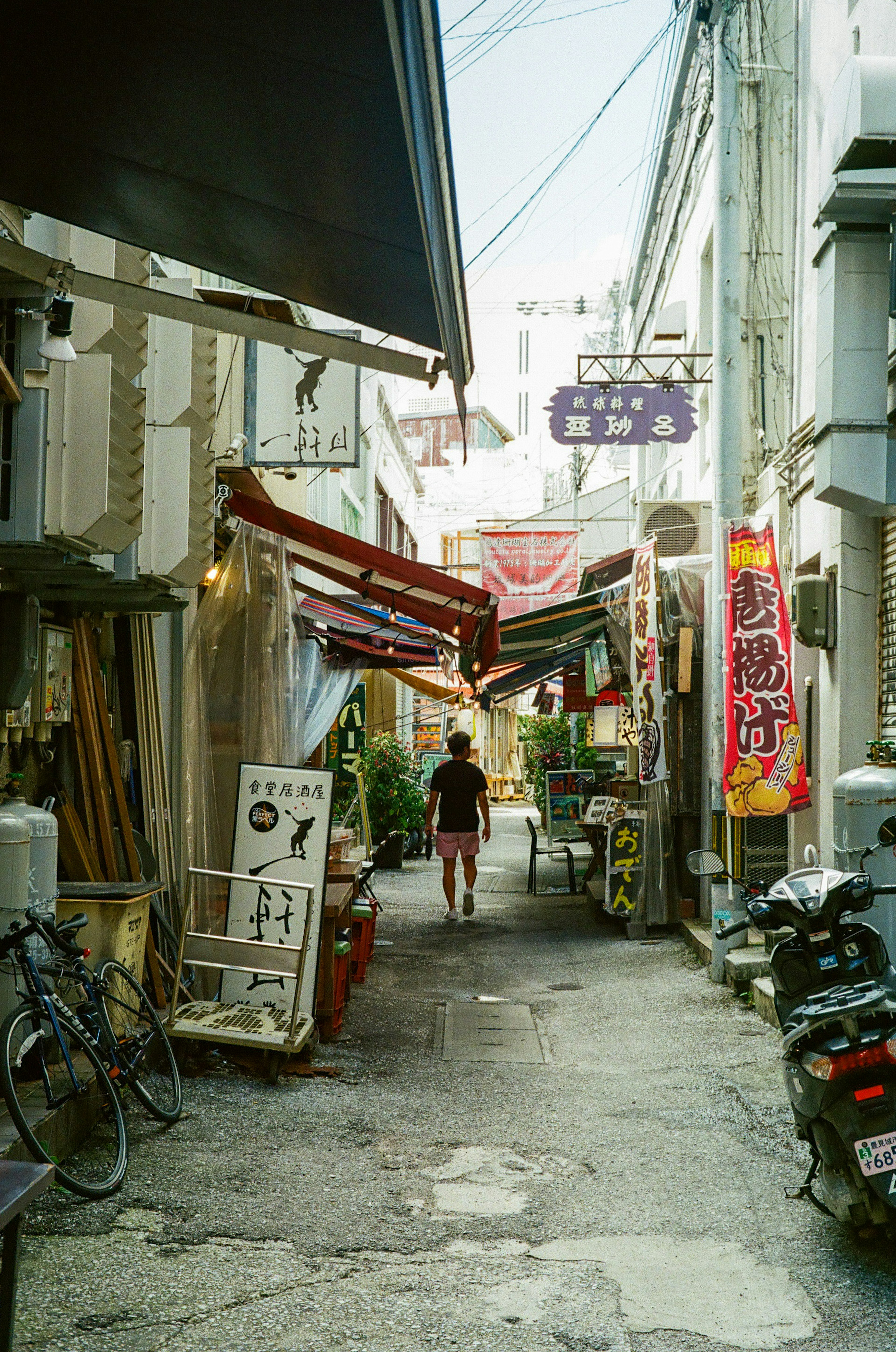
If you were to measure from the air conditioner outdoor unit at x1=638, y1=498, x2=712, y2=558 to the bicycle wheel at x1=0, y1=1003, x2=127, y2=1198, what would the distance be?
10295 mm

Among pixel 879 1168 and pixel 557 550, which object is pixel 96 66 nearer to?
pixel 879 1168

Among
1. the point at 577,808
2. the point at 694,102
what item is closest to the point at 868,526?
the point at 694,102

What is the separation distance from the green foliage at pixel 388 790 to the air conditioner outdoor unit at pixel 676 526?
6079 mm

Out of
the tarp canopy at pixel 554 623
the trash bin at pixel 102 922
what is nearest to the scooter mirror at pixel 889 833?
the trash bin at pixel 102 922

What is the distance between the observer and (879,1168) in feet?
13.8

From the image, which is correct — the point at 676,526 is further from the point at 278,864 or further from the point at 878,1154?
the point at 878,1154

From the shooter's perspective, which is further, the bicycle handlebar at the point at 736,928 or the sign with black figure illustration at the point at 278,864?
the sign with black figure illustration at the point at 278,864

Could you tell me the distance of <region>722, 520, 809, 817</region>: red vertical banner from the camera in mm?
8609

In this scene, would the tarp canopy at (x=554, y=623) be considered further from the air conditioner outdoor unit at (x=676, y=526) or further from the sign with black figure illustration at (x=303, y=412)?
the sign with black figure illustration at (x=303, y=412)

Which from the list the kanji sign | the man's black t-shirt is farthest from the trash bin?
the kanji sign

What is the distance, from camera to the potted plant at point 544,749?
21.9 metres

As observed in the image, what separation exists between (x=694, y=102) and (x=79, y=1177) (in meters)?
13.6

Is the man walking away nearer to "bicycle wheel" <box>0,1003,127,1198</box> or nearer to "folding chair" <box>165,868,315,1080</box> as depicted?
"folding chair" <box>165,868,315,1080</box>

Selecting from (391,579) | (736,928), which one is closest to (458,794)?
(391,579)
